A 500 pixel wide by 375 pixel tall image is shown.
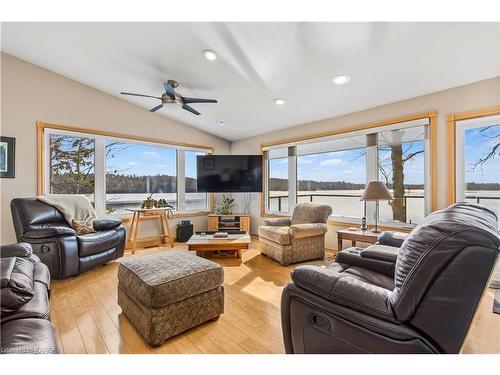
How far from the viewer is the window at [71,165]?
3.72 meters

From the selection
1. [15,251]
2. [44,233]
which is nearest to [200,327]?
[15,251]

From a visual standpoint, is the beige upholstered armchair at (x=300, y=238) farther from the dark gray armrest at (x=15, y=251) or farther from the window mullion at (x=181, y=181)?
the dark gray armrest at (x=15, y=251)

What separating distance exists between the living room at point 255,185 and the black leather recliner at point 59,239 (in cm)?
2

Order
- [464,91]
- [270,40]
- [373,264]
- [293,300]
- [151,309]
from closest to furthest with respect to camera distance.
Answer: [293,300], [151,309], [373,264], [270,40], [464,91]

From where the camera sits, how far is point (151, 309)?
157cm

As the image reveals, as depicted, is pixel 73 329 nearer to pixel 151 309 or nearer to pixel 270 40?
pixel 151 309

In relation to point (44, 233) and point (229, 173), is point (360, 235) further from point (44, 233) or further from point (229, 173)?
A: point (44, 233)

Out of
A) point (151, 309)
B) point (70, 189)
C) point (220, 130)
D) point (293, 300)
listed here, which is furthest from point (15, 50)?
point (293, 300)

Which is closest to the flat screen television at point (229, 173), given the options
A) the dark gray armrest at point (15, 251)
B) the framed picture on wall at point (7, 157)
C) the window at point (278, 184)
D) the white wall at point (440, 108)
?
the window at point (278, 184)

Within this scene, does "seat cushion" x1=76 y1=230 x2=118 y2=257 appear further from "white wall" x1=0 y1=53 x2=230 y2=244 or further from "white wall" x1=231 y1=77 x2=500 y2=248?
"white wall" x1=231 y1=77 x2=500 y2=248

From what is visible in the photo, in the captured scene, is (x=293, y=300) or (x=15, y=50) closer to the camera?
(x=293, y=300)

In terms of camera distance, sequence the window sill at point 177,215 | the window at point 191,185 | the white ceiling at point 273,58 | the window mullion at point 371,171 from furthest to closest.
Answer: the window at point 191,185, the window sill at point 177,215, the window mullion at point 371,171, the white ceiling at point 273,58

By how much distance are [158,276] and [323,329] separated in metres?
1.15

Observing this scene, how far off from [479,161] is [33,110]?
5.89 meters
